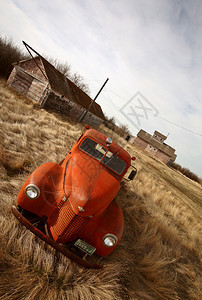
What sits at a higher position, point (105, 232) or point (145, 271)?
point (105, 232)

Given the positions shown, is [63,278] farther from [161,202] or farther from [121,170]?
[161,202]

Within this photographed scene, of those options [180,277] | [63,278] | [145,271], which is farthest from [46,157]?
[180,277]

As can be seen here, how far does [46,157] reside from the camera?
570cm

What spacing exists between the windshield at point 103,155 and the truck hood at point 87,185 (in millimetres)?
182

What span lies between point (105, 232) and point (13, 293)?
1535 mm

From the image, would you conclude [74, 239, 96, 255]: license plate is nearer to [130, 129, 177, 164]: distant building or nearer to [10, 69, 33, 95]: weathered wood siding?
[10, 69, 33, 95]: weathered wood siding

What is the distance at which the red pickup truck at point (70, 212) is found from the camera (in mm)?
2561

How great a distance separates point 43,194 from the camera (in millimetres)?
2742

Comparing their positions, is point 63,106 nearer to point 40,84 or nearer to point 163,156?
point 40,84

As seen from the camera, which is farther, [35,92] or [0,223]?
[35,92]

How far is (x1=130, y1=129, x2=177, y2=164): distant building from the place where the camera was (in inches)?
1737

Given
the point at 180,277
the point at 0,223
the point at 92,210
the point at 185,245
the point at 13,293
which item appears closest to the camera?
the point at 13,293

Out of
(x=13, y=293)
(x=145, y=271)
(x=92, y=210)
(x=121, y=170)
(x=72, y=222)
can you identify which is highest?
(x=121, y=170)

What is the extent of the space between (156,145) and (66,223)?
45828 mm
